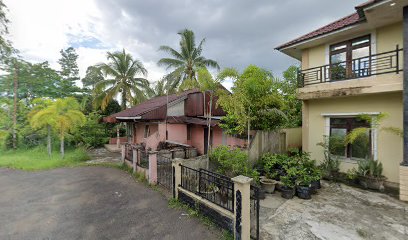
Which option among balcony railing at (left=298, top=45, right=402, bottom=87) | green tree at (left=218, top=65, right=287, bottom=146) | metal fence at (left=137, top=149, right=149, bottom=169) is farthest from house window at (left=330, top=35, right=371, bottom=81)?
metal fence at (left=137, top=149, right=149, bottom=169)

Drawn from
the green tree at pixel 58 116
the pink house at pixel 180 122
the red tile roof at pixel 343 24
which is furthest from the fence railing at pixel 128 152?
the red tile roof at pixel 343 24

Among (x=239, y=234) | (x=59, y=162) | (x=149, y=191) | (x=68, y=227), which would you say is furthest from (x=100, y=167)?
(x=239, y=234)

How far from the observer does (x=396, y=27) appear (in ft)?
22.2

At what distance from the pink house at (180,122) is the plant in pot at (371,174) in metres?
5.11

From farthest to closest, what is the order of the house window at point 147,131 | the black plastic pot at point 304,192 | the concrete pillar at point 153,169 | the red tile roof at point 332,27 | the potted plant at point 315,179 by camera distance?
the house window at point 147,131 < the red tile roof at point 332,27 < the concrete pillar at point 153,169 < the potted plant at point 315,179 < the black plastic pot at point 304,192

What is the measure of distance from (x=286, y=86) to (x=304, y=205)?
421 inches

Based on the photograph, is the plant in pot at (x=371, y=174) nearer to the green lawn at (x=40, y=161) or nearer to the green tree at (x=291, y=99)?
the green tree at (x=291, y=99)

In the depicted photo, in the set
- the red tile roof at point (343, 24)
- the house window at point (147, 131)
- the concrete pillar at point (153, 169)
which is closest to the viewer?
the red tile roof at point (343, 24)

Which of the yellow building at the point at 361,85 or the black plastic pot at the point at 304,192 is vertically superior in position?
the yellow building at the point at 361,85

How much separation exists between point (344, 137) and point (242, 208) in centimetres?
649

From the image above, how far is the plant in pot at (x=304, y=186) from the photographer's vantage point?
19.3 feet

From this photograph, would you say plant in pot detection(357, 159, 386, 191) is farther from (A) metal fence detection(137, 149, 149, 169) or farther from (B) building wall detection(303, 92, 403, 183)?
(A) metal fence detection(137, 149, 149, 169)

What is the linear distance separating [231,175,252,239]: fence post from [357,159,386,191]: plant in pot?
5.84m

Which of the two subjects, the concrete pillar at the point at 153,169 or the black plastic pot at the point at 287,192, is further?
the concrete pillar at the point at 153,169
